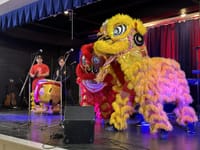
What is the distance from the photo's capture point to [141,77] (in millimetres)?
3066

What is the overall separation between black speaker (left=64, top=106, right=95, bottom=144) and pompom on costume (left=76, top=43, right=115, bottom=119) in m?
1.73

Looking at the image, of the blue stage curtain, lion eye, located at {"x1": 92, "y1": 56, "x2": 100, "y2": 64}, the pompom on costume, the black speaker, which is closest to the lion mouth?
the pompom on costume

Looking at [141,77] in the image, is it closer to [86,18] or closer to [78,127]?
[78,127]

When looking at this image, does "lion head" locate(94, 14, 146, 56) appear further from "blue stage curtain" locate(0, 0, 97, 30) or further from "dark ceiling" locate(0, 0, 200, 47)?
"dark ceiling" locate(0, 0, 200, 47)

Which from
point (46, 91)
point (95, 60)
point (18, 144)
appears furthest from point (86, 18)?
point (18, 144)

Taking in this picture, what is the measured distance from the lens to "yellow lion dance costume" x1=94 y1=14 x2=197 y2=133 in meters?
2.99

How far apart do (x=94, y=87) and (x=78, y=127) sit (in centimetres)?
212

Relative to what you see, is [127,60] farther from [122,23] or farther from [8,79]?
[8,79]

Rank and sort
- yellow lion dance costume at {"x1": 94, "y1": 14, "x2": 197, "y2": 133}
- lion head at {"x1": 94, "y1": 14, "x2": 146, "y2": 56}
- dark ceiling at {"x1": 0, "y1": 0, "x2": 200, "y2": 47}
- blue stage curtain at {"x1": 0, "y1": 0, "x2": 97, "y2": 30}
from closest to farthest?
yellow lion dance costume at {"x1": 94, "y1": 14, "x2": 197, "y2": 133} < lion head at {"x1": 94, "y1": 14, "x2": 146, "y2": 56} < blue stage curtain at {"x1": 0, "y1": 0, "x2": 97, "y2": 30} < dark ceiling at {"x1": 0, "y1": 0, "x2": 200, "y2": 47}

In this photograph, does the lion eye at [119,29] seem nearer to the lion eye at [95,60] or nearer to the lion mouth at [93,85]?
the lion eye at [95,60]

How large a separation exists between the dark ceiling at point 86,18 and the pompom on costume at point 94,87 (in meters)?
1.49

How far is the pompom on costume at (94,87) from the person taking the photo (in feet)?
14.6

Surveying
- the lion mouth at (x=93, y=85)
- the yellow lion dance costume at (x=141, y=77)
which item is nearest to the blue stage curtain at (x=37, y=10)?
the yellow lion dance costume at (x=141, y=77)

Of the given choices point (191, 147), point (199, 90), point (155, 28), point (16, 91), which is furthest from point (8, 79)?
point (191, 147)
